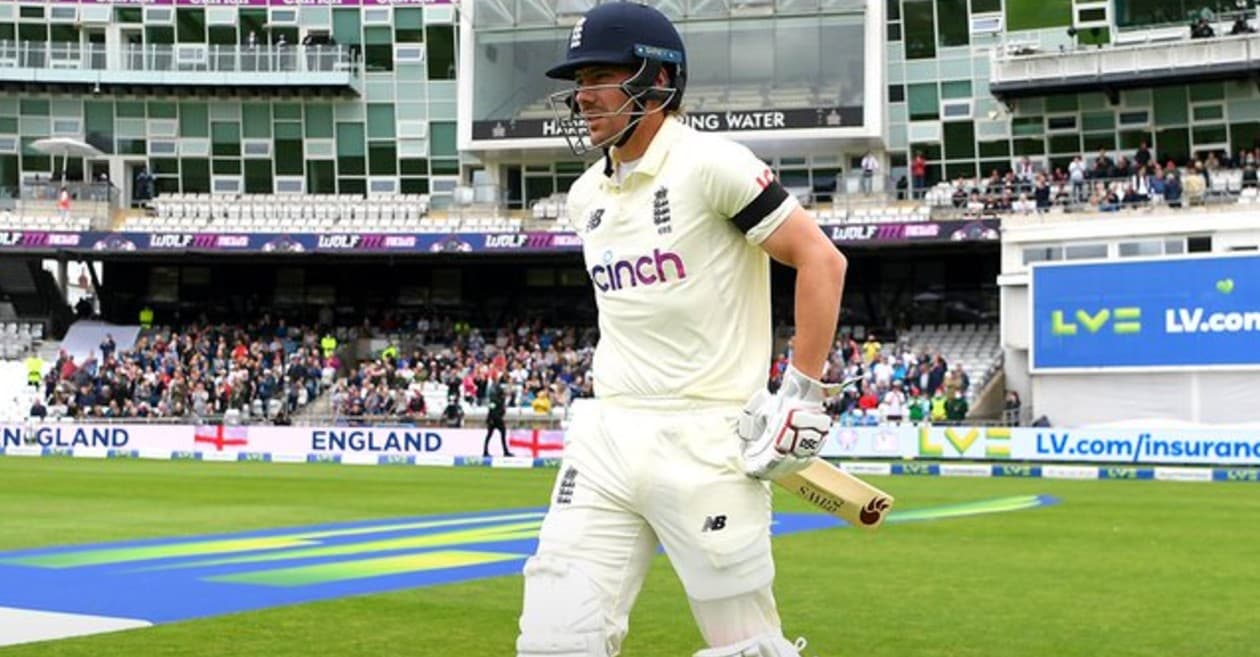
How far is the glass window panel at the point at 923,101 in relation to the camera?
48062 millimetres

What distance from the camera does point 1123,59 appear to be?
43.8m

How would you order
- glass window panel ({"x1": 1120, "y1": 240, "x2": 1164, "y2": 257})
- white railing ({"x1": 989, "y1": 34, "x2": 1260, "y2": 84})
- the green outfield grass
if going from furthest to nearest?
white railing ({"x1": 989, "y1": 34, "x2": 1260, "y2": 84}) → glass window panel ({"x1": 1120, "y1": 240, "x2": 1164, "y2": 257}) → the green outfield grass

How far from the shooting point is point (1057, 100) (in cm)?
4641

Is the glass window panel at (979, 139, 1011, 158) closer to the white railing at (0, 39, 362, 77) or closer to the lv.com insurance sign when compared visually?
the lv.com insurance sign

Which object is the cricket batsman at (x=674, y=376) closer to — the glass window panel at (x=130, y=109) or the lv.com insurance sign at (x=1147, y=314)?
the lv.com insurance sign at (x=1147, y=314)

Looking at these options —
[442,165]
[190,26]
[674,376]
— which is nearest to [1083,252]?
[442,165]

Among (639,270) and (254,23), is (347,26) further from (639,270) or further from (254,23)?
(639,270)

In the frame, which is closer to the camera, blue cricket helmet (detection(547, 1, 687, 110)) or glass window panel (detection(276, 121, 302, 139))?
blue cricket helmet (detection(547, 1, 687, 110))

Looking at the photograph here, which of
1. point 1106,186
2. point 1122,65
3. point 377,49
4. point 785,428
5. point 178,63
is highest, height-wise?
point 377,49

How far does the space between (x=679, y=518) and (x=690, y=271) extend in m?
0.73

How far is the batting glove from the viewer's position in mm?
4340

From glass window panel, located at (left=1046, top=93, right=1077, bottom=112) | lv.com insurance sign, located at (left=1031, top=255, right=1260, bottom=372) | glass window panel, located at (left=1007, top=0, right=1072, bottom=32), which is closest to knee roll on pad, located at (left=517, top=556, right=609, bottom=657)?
lv.com insurance sign, located at (left=1031, top=255, right=1260, bottom=372)

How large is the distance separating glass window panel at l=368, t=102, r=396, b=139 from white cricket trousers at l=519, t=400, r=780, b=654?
48.4 metres

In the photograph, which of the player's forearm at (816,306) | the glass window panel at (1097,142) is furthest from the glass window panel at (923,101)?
the player's forearm at (816,306)
